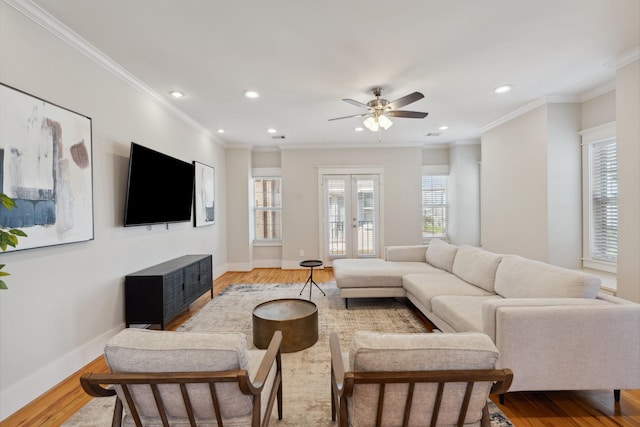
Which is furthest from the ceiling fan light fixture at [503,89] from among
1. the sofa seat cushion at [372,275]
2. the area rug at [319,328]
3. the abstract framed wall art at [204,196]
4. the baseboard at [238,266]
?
the baseboard at [238,266]

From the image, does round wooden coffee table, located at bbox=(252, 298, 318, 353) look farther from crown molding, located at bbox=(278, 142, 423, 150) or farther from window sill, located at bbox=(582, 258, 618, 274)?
crown molding, located at bbox=(278, 142, 423, 150)

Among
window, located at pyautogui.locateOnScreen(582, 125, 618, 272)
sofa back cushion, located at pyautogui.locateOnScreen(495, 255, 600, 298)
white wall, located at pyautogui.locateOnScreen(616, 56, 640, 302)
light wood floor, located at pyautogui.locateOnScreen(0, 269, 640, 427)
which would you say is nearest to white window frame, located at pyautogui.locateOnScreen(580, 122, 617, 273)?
window, located at pyautogui.locateOnScreen(582, 125, 618, 272)

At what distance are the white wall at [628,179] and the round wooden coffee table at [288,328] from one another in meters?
3.05

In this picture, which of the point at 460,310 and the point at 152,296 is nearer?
the point at 460,310

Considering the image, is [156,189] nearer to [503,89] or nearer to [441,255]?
[441,255]

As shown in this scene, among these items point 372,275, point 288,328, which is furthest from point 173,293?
point 372,275

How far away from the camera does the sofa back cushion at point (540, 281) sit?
2.10 meters

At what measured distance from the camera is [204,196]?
194 inches

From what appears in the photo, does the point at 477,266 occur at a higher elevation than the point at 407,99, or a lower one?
lower

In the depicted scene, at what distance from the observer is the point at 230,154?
6277mm

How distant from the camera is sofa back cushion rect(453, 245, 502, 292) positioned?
3029 mm

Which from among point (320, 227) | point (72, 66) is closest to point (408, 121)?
point (320, 227)

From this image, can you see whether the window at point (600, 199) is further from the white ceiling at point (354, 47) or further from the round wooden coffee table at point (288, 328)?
the round wooden coffee table at point (288, 328)

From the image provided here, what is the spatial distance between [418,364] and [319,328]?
2208 mm
